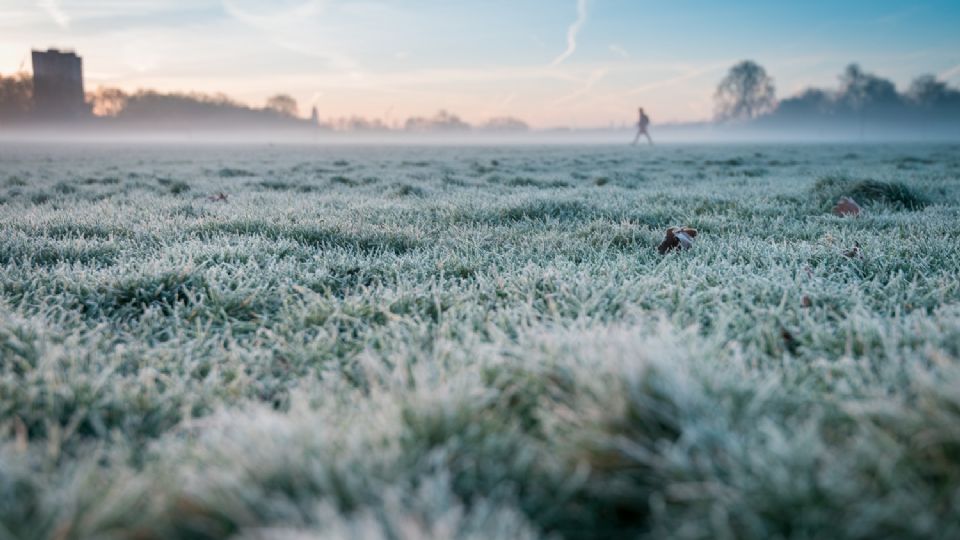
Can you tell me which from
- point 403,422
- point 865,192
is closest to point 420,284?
point 403,422

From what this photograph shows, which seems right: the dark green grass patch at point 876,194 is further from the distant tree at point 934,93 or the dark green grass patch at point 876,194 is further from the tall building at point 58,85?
the distant tree at point 934,93

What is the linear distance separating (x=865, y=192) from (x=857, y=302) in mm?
5265

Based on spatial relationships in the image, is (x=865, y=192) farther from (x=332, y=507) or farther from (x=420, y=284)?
(x=332, y=507)

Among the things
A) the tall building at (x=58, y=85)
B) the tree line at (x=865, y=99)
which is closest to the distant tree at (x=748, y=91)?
the tree line at (x=865, y=99)

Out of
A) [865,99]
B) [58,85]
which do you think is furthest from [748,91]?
[58,85]

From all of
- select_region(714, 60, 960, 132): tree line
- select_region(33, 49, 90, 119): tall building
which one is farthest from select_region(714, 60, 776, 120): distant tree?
select_region(33, 49, 90, 119): tall building

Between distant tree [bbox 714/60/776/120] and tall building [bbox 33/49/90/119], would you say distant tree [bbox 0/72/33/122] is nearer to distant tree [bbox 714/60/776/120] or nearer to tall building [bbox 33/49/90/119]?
tall building [bbox 33/49/90/119]

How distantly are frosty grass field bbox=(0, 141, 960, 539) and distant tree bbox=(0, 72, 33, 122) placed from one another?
10201 centimetres

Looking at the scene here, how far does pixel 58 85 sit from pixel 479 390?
11482 centimetres

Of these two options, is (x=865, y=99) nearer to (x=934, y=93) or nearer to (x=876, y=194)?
(x=934, y=93)

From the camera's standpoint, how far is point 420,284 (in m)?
3.46

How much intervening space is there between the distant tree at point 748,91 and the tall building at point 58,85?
388ft

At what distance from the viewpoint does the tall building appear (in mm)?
86875

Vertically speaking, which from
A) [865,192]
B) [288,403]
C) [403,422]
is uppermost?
[865,192]
